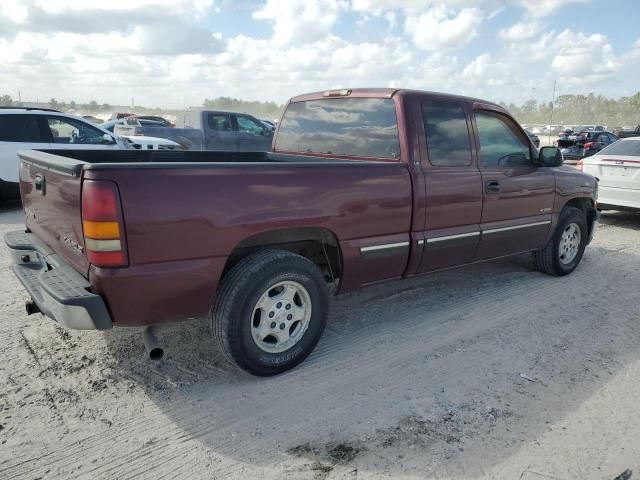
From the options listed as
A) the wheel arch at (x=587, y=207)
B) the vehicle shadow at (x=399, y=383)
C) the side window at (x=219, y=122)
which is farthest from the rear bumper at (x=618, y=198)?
the side window at (x=219, y=122)

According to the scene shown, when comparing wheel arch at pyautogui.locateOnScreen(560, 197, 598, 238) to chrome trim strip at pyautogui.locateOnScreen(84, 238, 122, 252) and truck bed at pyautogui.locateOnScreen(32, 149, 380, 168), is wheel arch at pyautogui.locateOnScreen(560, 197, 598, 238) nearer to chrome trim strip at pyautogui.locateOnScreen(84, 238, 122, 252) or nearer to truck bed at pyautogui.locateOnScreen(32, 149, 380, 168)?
truck bed at pyautogui.locateOnScreen(32, 149, 380, 168)

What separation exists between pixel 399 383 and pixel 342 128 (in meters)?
2.27

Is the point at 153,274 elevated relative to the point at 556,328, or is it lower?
elevated

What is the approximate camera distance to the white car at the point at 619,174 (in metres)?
8.12

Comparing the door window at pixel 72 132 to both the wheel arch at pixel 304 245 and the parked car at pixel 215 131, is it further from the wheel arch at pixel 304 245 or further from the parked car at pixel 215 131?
the wheel arch at pixel 304 245

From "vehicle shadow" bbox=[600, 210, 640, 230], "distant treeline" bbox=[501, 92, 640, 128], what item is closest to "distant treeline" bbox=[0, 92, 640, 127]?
"distant treeline" bbox=[501, 92, 640, 128]

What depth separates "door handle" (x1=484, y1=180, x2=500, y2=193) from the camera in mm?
4369

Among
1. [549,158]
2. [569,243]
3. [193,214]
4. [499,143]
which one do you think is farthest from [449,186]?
[569,243]

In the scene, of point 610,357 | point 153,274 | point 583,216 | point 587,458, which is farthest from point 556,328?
point 153,274

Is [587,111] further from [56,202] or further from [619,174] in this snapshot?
[56,202]

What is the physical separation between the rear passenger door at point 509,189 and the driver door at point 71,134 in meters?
6.48

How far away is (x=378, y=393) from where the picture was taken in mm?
3127

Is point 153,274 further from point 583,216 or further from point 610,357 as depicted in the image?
point 583,216

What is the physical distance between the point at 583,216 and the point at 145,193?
5101mm
